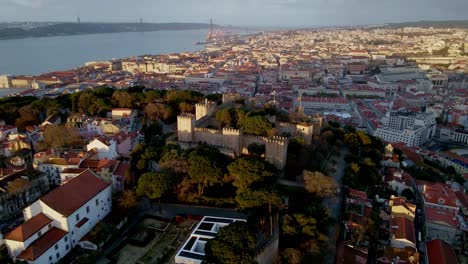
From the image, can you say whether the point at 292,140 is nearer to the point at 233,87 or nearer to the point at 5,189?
the point at 5,189

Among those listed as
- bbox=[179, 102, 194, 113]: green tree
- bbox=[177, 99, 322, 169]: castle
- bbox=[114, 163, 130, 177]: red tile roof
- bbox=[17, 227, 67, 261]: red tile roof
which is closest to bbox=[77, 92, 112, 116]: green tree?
bbox=[179, 102, 194, 113]: green tree

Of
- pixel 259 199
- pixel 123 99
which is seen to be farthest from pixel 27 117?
pixel 259 199

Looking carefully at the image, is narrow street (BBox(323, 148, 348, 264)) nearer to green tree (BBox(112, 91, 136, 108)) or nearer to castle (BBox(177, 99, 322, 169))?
castle (BBox(177, 99, 322, 169))

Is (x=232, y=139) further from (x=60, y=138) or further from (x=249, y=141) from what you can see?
(x=60, y=138)

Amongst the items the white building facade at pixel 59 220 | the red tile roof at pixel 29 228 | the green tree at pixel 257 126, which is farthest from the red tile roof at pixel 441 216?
the red tile roof at pixel 29 228

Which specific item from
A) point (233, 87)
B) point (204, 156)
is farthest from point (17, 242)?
point (233, 87)

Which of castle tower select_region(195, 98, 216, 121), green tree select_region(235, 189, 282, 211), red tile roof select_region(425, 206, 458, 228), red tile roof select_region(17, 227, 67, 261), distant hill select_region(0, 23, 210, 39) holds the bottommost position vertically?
red tile roof select_region(425, 206, 458, 228)
